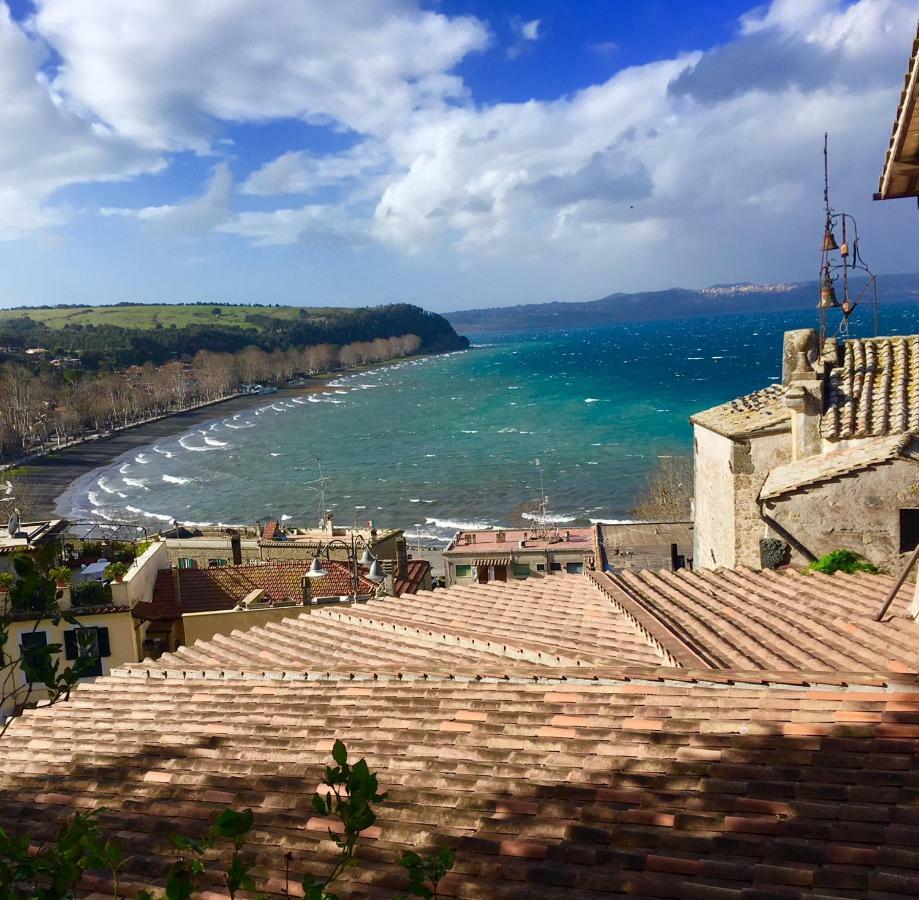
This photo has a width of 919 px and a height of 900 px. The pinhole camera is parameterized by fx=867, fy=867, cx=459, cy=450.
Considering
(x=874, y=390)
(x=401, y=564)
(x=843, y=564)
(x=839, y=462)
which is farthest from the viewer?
(x=401, y=564)

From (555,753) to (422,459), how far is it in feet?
280

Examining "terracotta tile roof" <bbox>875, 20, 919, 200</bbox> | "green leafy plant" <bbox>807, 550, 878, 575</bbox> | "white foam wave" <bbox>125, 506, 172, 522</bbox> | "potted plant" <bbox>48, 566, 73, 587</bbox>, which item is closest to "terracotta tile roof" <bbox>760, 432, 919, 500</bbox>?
"green leafy plant" <bbox>807, 550, 878, 575</bbox>

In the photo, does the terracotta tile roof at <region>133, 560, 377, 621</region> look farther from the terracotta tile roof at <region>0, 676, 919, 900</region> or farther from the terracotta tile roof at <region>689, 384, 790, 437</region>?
the terracotta tile roof at <region>0, 676, 919, 900</region>

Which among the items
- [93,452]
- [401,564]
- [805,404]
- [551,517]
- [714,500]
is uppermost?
[805,404]

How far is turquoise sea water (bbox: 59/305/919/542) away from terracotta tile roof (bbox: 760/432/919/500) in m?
44.8

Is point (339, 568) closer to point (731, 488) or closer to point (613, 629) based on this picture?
point (731, 488)

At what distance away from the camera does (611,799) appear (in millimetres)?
5309

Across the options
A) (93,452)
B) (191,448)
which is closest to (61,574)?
(191,448)

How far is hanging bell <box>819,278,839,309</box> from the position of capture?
16.1 meters

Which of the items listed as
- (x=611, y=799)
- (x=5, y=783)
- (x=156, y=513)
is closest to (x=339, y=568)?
(x=5, y=783)

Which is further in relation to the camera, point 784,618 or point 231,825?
point 784,618

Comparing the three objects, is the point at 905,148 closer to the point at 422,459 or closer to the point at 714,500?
the point at 714,500

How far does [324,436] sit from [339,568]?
82093 millimetres

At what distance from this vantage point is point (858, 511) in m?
12.0
